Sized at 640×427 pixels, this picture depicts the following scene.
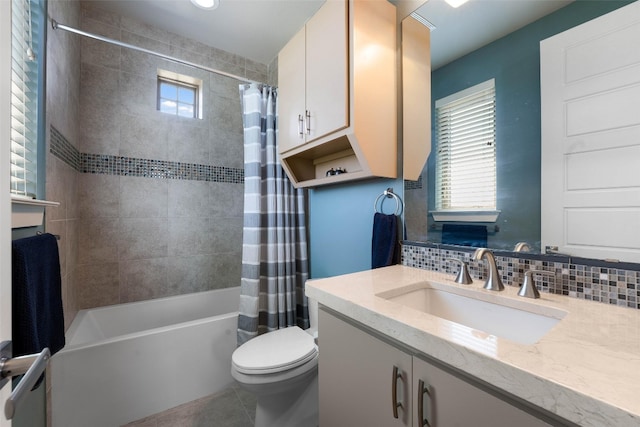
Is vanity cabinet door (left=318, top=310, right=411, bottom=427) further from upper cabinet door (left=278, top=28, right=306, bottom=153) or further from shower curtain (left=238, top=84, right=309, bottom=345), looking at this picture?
upper cabinet door (left=278, top=28, right=306, bottom=153)

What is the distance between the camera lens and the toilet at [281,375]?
1249 millimetres

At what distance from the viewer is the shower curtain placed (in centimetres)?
186

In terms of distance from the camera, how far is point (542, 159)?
0.91 meters

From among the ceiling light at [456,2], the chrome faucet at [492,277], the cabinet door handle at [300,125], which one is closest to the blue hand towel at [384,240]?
the chrome faucet at [492,277]

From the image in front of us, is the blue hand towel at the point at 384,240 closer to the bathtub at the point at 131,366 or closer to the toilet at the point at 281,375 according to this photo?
the toilet at the point at 281,375

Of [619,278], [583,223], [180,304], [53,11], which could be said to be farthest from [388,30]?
[180,304]

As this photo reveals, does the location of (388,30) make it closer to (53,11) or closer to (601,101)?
(601,101)

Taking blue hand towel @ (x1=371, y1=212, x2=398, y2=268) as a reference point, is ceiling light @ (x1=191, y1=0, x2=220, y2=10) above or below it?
above

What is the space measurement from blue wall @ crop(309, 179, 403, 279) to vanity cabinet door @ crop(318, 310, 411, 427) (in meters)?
0.73

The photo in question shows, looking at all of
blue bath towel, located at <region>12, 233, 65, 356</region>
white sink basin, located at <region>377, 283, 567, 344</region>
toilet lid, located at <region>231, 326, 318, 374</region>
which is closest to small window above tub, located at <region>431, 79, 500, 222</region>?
white sink basin, located at <region>377, 283, 567, 344</region>

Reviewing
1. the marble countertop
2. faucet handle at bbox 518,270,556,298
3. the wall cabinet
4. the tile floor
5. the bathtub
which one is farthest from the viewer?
the tile floor

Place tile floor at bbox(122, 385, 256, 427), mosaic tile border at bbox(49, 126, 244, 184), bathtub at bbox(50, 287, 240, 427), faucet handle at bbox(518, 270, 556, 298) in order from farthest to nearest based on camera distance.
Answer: mosaic tile border at bbox(49, 126, 244, 184) < tile floor at bbox(122, 385, 256, 427) < bathtub at bbox(50, 287, 240, 427) < faucet handle at bbox(518, 270, 556, 298)

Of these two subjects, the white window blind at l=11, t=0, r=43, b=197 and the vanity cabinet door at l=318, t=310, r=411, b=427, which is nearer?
the vanity cabinet door at l=318, t=310, r=411, b=427

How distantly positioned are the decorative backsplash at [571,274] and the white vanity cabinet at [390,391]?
1.87 feet
